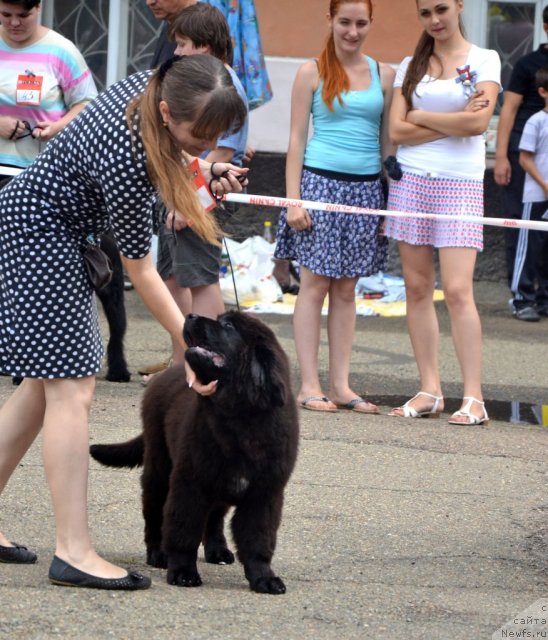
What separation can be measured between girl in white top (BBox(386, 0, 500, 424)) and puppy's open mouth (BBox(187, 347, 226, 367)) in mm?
2817

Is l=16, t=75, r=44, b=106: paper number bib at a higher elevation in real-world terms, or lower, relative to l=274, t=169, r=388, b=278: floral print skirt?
higher

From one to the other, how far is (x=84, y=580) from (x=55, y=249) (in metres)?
1.04

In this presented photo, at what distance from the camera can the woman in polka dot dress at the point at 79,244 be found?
3.78 m

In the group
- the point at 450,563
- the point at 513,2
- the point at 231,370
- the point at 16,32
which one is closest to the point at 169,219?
the point at 231,370

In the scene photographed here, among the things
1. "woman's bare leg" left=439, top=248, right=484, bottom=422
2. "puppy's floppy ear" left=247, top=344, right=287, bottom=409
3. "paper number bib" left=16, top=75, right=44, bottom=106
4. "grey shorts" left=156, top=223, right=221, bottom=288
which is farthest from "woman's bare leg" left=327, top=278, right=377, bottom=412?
"puppy's floppy ear" left=247, top=344, right=287, bottom=409

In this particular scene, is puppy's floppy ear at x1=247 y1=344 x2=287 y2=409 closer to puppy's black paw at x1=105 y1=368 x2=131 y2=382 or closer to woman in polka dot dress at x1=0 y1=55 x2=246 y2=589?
woman in polka dot dress at x1=0 y1=55 x2=246 y2=589

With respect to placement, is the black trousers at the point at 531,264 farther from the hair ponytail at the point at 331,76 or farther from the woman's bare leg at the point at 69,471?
the woman's bare leg at the point at 69,471

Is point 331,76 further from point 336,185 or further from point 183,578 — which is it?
point 183,578

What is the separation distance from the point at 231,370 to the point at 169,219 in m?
1.17

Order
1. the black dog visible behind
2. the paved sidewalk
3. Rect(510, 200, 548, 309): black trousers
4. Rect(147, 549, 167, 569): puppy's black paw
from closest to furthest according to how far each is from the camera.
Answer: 1. the paved sidewalk
2. Rect(147, 549, 167, 569): puppy's black paw
3. the black dog visible behind
4. Rect(510, 200, 548, 309): black trousers

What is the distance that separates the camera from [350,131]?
22.4 ft

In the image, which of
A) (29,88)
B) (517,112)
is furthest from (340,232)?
(517,112)

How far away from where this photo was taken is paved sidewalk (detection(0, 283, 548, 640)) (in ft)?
12.2

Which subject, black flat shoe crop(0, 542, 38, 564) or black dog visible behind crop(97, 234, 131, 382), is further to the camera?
black dog visible behind crop(97, 234, 131, 382)
